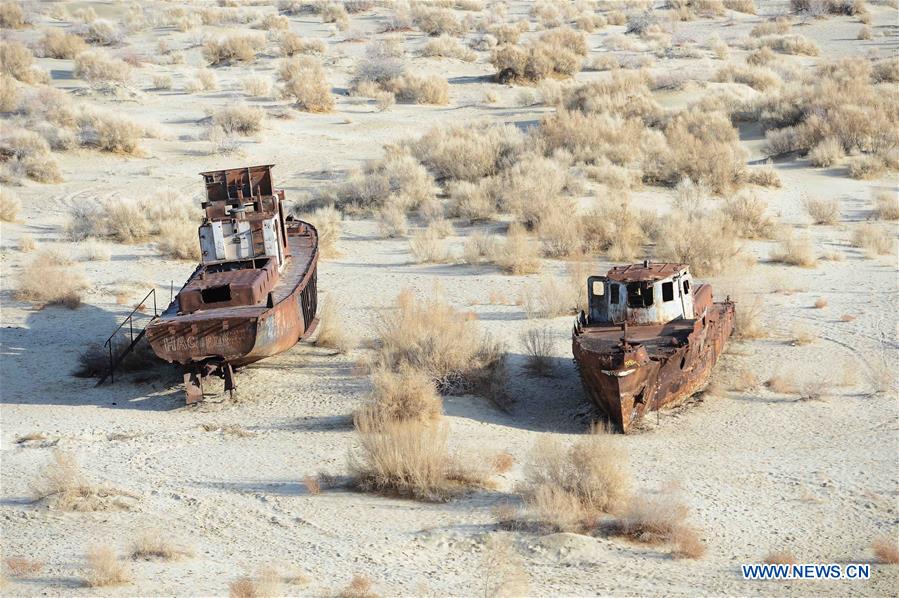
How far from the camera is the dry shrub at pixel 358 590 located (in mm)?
9195

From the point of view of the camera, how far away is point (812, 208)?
24562mm

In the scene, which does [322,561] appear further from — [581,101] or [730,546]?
[581,101]

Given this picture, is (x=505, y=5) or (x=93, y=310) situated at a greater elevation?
(x=505, y=5)

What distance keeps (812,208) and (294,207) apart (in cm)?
1247

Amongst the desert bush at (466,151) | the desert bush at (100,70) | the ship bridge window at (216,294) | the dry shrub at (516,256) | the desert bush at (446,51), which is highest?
the desert bush at (100,70)

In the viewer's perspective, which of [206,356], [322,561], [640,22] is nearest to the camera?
[322,561]

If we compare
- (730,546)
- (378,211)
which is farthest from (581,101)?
(730,546)

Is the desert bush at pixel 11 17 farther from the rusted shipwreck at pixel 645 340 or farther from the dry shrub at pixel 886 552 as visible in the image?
the dry shrub at pixel 886 552

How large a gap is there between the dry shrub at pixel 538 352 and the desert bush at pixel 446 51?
2994 centimetres

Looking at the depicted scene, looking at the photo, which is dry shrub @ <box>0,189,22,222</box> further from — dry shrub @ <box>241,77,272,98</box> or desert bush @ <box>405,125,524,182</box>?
dry shrub @ <box>241,77,272,98</box>

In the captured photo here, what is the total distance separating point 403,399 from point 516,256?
803cm

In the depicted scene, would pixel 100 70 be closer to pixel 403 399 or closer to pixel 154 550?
pixel 403 399

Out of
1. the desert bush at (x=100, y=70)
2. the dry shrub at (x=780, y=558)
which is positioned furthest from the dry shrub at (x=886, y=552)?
the desert bush at (x=100, y=70)

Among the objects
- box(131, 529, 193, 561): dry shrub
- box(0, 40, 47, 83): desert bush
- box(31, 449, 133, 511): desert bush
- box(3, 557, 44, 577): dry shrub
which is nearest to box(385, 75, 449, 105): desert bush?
box(0, 40, 47, 83): desert bush
